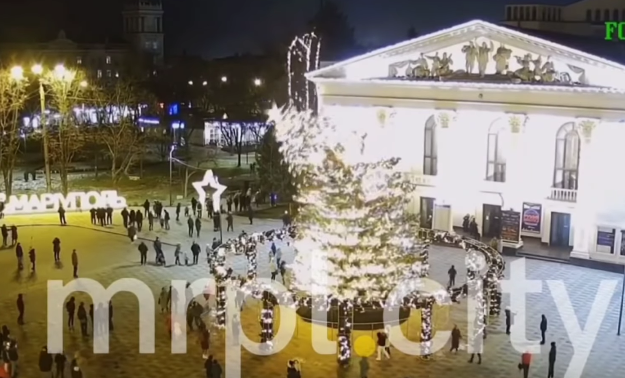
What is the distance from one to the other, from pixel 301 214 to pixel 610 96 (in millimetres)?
18138

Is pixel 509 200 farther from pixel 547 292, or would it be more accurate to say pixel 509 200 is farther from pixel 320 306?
pixel 320 306

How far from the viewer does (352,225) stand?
1107 inches

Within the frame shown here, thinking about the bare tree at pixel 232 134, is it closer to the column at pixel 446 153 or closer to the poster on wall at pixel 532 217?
the column at pixel 446 153

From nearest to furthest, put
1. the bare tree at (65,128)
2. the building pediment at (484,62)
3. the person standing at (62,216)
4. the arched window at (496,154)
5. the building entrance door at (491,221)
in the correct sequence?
the building pediment at (484,62) < the arched window at (496,154) < the building entrance door at (491,221) < the person standing at (62,216) < the bare tree at (65,128)

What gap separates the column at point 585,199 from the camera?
1618 inches

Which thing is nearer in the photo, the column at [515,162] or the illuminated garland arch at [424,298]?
the illuminated garland arch at [424,298]

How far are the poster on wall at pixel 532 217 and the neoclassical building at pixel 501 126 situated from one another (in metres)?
0.05

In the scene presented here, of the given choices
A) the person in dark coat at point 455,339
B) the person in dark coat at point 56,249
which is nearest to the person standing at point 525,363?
the person in dark coat at point 455,339

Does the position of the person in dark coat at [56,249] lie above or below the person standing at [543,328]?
above

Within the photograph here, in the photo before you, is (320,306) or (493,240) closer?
(320,306)

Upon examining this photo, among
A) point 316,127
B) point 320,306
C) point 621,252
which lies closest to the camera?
point 320,306

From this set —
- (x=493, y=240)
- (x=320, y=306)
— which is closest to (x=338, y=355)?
(x=320, y=306)

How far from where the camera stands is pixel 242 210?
2057 inches

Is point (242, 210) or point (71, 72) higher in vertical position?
point (71, 72)
